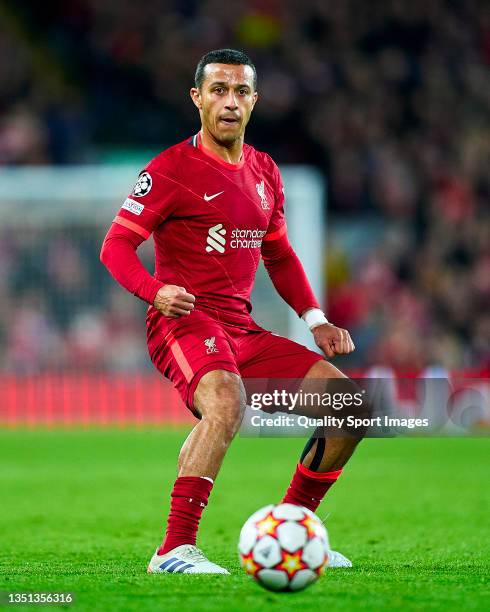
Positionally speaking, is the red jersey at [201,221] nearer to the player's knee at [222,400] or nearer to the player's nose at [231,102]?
the player's nose at [231,102]

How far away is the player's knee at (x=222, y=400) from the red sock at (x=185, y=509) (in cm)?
26

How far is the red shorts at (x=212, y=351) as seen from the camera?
5.75 meters

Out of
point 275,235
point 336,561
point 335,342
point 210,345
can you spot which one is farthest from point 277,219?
point 336,561

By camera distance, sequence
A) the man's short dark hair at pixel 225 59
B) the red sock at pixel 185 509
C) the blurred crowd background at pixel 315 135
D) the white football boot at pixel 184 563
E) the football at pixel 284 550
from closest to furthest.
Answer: the football at pixel 284 550 < the white football boot at pixel 184 563 < the red sock at pixel 185 509 < the man's short dark hair at pixel 225 59 < the blurred crowd background at pixel 315 135

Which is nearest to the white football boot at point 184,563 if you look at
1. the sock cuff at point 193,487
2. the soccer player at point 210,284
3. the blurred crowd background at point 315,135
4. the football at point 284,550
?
the soccer player at point 210,284

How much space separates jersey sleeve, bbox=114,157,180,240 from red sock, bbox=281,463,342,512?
139 cm

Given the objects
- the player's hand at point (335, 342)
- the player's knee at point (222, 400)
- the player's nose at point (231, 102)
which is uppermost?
the player's nose at point (231, 102)

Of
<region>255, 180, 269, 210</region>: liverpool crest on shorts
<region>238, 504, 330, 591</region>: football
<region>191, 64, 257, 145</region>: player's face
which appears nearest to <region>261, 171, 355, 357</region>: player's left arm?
<region>255, 180, 269, 210</region>: liverpool crest on shorts

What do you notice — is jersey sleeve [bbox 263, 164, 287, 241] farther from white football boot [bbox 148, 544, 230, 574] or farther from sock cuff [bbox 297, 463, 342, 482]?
white football boot [bbox 148, 544, 230, 574]

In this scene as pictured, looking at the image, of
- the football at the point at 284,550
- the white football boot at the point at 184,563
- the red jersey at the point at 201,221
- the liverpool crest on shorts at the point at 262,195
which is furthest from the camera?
the liverpool crest on shorts at the point at 262,195

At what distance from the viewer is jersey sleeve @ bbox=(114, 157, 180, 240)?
5.81 m

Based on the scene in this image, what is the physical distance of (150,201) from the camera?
5.84 metres

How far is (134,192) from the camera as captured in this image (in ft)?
19.3

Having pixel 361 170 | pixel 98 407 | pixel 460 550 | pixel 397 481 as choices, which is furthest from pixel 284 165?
pixel 460 550
